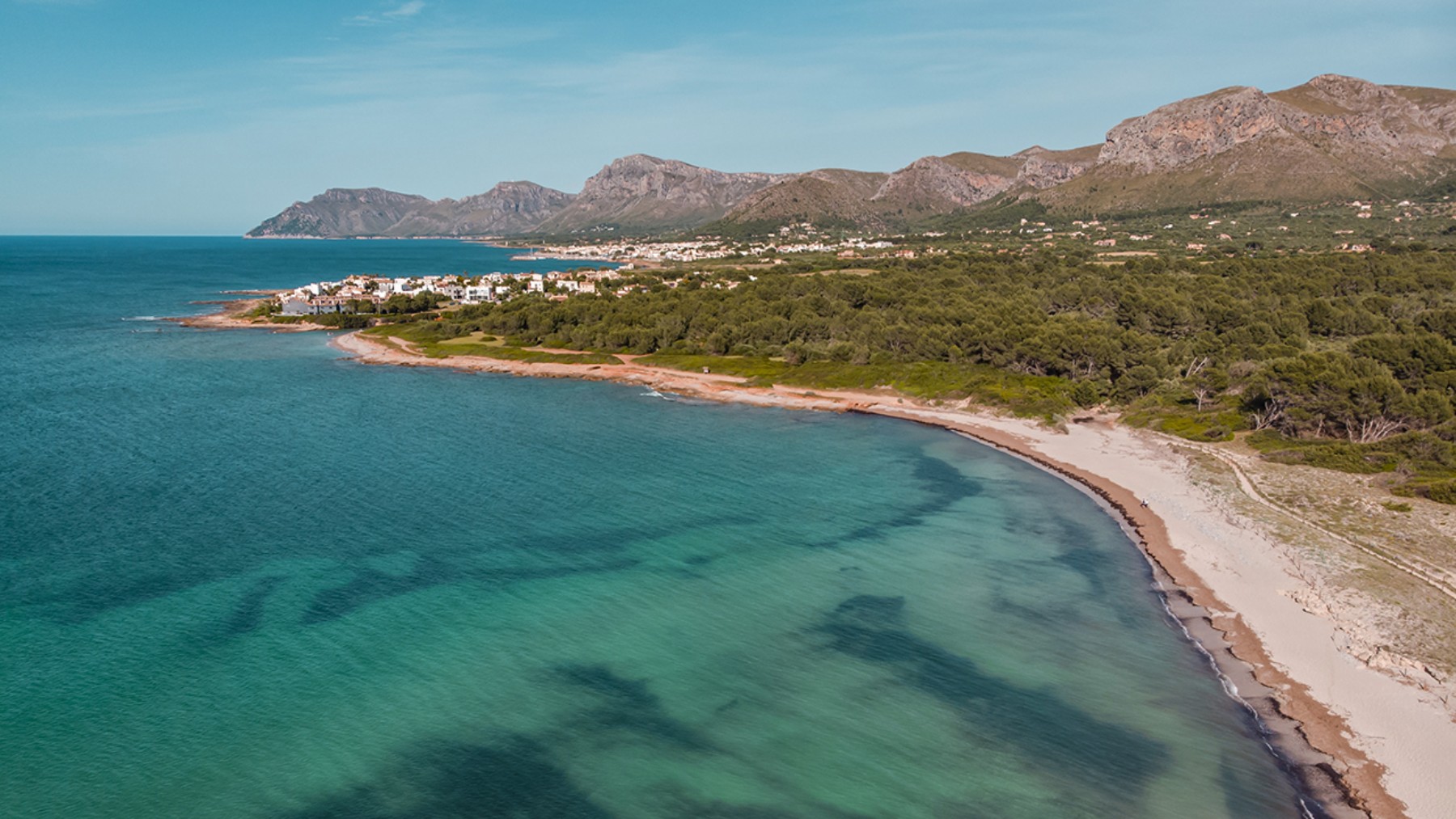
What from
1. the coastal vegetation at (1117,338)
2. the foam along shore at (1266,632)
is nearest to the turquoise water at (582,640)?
the foam along shore at (1266,632)

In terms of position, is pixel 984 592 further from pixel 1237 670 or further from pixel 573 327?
pixel 573 327

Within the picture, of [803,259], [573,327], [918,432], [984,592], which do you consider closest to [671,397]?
[918,432]

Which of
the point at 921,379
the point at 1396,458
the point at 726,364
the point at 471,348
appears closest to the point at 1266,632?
the point at 1396,458

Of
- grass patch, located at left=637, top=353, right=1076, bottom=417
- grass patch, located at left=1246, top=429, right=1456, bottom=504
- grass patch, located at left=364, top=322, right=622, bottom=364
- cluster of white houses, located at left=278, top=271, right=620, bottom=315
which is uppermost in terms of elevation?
cluster of white houses, located at left=278, top=271, right=620, bottom=315

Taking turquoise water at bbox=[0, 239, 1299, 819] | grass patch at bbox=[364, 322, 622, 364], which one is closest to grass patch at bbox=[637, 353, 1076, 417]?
grass patch at bbox=[364, 322, 622, 364]

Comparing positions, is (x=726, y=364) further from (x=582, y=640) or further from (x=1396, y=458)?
(x=582, y=640)

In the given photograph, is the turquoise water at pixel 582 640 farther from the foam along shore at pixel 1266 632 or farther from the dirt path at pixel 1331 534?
the dirt path at pixel 1331 534

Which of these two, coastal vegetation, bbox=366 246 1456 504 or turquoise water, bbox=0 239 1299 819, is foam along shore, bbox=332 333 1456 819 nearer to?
turquoise water, bbox=0 239 1299 819
